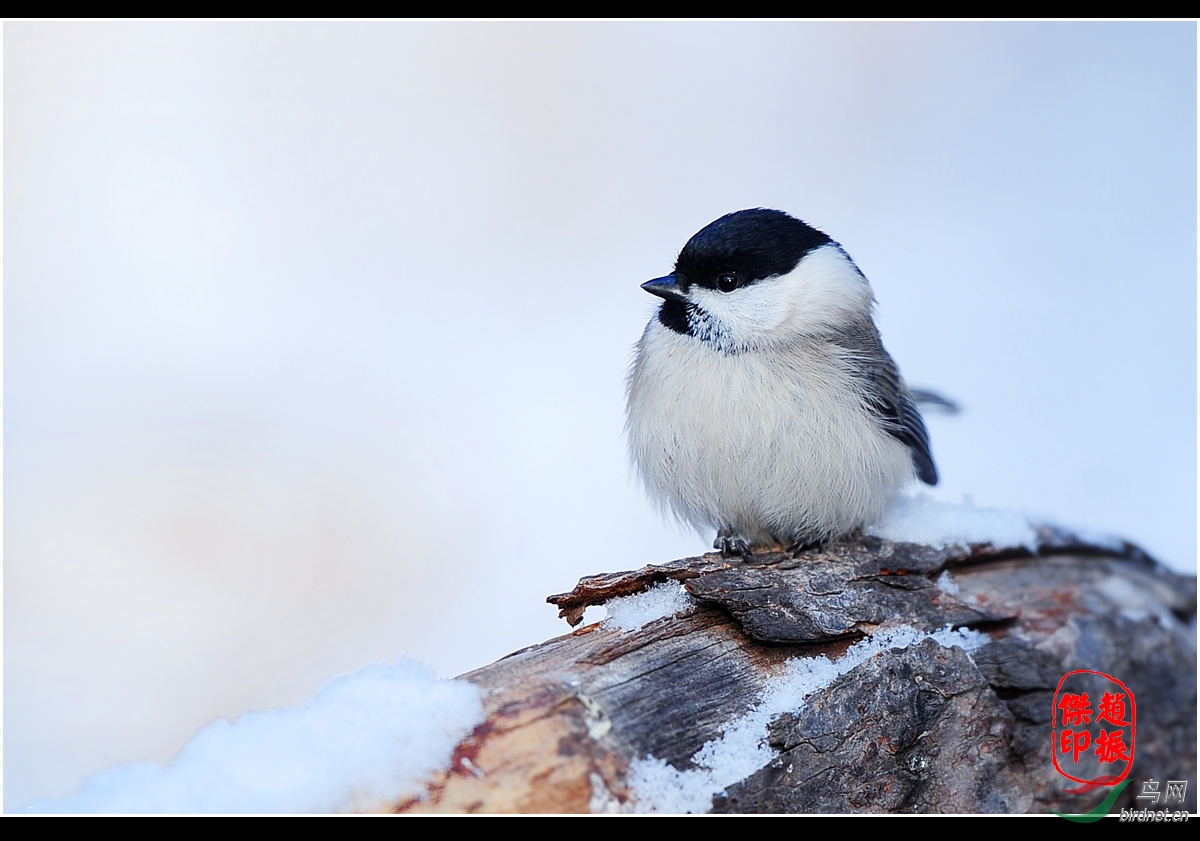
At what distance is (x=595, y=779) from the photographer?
3.79ft

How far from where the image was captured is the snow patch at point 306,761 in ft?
3.57

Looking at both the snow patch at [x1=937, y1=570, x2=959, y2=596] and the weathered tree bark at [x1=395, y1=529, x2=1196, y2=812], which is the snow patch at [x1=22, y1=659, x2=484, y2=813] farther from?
the snow patch at [x1=937, y1=570, x2=959, y2=596]

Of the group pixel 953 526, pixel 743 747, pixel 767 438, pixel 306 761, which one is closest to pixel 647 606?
pixel 743 747

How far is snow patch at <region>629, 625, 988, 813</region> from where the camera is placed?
1.21m

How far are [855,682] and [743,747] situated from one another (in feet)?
0.87

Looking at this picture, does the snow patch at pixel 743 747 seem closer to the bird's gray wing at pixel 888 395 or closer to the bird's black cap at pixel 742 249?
the bird's gray wing at pixel 888 395

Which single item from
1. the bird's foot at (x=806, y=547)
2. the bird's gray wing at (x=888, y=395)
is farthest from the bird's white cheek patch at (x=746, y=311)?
the bird's foot at (x=806, y=547)

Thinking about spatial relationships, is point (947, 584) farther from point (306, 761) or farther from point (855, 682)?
point (306, 761)

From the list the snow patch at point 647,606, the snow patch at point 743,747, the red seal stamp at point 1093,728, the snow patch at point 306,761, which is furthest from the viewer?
the red seal stamp at point 1093,728

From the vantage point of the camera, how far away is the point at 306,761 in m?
1.11

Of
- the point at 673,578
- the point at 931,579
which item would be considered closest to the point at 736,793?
the point at 673,578

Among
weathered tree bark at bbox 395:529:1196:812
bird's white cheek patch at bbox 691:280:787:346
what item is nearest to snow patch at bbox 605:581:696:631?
weathered tree bark at bbox 395:529:1196:812
